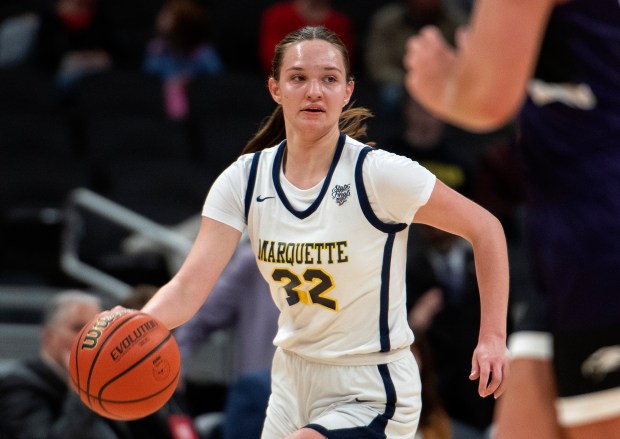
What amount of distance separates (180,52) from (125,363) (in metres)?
7.00

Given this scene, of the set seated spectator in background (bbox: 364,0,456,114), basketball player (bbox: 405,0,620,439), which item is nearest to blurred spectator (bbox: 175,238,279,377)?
basketball player (bbox: 405,0,620,439)

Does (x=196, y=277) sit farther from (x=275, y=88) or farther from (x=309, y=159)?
(x=275, y=88)

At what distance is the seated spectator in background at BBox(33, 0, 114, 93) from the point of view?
399 inches

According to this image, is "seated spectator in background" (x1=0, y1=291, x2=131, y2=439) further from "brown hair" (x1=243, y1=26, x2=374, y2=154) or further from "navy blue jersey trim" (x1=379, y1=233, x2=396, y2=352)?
"navy blue jersey trim" (x1=379, y1=233, x2=396, y2=352)

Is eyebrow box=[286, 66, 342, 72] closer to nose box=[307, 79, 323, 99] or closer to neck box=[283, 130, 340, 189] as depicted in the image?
nose box=[307, 79, 323, 99]

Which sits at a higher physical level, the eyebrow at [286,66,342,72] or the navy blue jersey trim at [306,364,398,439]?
the eyebrow at [286,66,342,72]

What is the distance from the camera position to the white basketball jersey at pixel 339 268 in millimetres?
3512

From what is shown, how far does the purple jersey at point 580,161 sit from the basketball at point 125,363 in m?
1.22

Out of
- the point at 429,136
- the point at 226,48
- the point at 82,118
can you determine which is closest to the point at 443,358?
the point at 429,136

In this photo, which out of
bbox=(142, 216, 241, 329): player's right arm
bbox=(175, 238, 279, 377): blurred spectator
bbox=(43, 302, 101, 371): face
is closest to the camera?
bbox=(142, 216, 241, 329): player's right arm

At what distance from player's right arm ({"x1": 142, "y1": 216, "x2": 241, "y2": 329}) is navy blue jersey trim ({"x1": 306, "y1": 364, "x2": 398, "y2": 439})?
1.88 feet

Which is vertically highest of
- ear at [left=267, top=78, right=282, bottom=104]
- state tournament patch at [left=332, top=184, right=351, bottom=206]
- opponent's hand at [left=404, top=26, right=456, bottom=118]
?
opponent's hand at [left=404, top=26, right=456, bottom=118]

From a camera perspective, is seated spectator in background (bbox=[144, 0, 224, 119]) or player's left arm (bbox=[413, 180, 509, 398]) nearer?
player's left arm (bbox=[413, 180, 509, 398])

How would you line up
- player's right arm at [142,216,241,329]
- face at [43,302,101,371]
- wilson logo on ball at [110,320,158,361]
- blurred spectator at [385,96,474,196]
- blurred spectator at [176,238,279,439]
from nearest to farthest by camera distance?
1. wilson logo on ball at [110,320,158,361]
2. player's right arm at [142,216,241,329]
3. blurred spectator at [176,238,279,439]
4. face at [43,302,101,371]
5. blurred spectator at [385,96,474,196]
